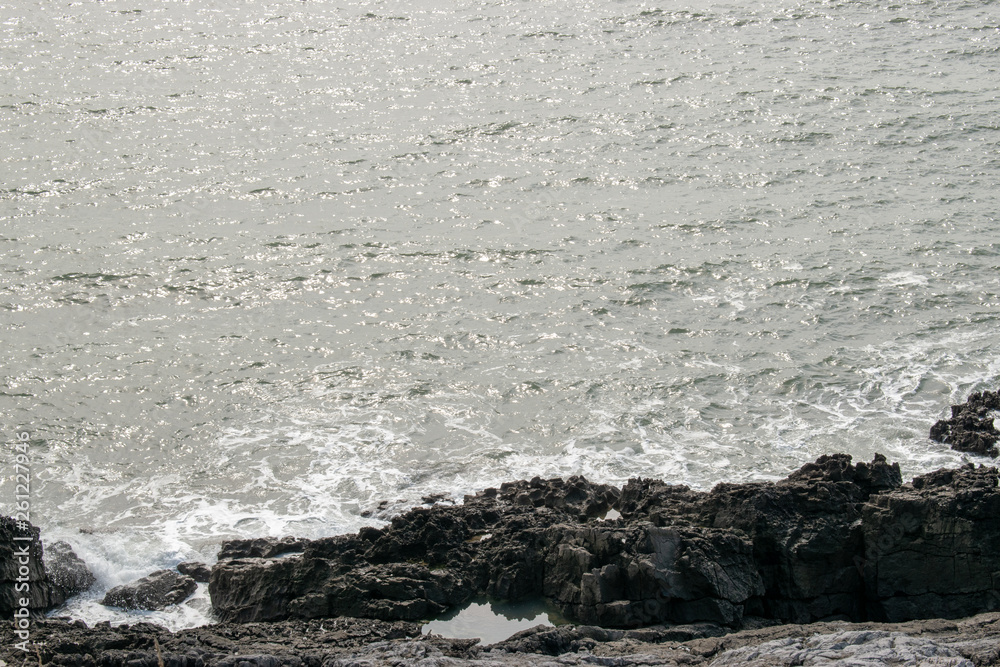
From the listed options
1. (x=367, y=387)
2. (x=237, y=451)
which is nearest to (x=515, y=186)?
(x=367, y=387)

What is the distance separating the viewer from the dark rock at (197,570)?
45.4 feet

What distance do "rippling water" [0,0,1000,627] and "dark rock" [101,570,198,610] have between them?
0.92ft

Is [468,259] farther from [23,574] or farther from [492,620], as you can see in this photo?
[23,574]

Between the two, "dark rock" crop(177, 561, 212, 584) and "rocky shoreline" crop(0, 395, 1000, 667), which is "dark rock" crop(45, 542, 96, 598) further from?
"dark rock" crop(177, 561, 212, 584)

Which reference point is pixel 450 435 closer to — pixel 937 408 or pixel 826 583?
pixel 826 583

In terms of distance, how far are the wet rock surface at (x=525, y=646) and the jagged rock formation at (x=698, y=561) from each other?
69 cm

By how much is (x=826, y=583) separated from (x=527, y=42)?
27590 mm

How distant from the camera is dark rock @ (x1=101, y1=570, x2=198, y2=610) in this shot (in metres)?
13.3

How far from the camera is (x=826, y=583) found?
40.9 ft

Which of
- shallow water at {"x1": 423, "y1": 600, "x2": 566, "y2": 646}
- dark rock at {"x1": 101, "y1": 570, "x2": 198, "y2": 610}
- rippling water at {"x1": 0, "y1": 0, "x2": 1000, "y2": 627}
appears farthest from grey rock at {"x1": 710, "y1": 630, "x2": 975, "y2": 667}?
dark rock at {"x1": 101, "y1": 570, "x2": 198, "y2": 610}

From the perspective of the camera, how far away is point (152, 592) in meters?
13.4

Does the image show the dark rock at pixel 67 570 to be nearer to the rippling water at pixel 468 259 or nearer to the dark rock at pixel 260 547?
the rippling water at pixel 468 259

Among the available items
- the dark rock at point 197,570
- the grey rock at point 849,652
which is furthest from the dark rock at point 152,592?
the grey rock at point 849,652

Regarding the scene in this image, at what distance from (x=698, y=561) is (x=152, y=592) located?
6.70 m
